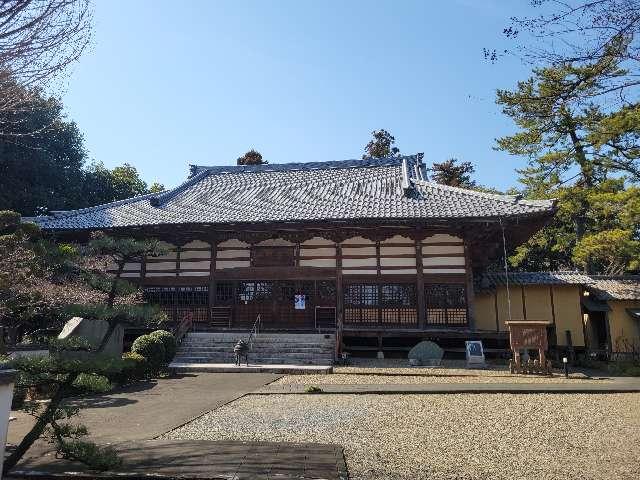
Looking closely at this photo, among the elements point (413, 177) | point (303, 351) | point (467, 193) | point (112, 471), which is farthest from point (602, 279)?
point (112, 471)

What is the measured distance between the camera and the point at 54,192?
Result: 30922mm

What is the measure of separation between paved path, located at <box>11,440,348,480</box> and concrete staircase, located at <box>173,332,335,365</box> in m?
8.80

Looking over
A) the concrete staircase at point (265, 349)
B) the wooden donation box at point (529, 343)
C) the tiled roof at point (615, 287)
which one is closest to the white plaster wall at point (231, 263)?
the concrete staircase at point (265, 349)

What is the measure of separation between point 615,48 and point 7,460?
7528 millimetres

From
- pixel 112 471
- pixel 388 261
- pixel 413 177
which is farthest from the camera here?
pixel 413 177

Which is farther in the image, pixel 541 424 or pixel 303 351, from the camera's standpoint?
pixel 303 351

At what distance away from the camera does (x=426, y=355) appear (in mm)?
14531

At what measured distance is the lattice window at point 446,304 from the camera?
54.2 ft

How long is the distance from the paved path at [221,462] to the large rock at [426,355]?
31.4 feet

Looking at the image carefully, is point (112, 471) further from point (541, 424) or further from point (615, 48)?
point (615, 48)

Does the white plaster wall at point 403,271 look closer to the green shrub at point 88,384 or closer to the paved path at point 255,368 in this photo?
the paved path at point 255,368

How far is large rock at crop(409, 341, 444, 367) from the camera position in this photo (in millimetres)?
14414

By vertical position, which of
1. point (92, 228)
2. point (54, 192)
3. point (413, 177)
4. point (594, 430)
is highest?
point (54, 192)

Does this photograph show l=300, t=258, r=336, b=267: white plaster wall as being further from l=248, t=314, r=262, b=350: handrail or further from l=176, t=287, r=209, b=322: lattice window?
l=176, t=287, r=209, b=322: lattice window
